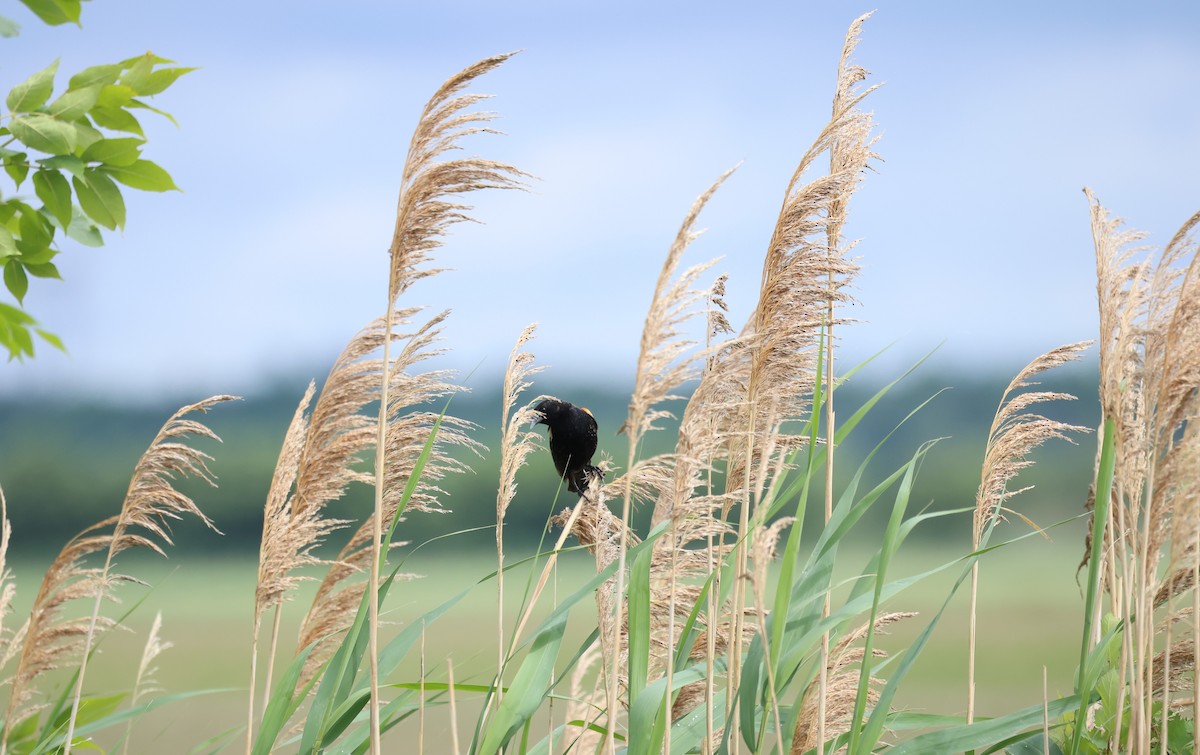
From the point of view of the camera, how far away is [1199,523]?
6.51ft

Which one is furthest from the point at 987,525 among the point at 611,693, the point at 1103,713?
the point at 611,693

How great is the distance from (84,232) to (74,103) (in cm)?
37

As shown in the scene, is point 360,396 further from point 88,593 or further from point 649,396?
point 88,593

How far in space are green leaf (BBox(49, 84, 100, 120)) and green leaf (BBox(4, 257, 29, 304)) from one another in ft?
1.33

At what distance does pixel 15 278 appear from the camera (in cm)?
213

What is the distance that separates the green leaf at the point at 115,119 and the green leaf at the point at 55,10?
0.20 metres

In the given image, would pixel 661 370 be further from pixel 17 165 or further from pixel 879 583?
pixel 17 165

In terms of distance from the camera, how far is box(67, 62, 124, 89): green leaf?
6.57 feet

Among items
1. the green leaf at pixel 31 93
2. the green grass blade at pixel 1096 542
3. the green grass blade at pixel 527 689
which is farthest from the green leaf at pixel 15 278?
the green grass blade at pixel 1096 542

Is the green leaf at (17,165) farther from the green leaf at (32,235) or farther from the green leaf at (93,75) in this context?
the green leaf at (93,75)

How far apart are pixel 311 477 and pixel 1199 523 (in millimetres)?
2055

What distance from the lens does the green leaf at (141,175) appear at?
2037 millimetres

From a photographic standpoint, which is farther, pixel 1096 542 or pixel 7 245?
pixel 7 245

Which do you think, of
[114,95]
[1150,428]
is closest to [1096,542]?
[1150,428]
